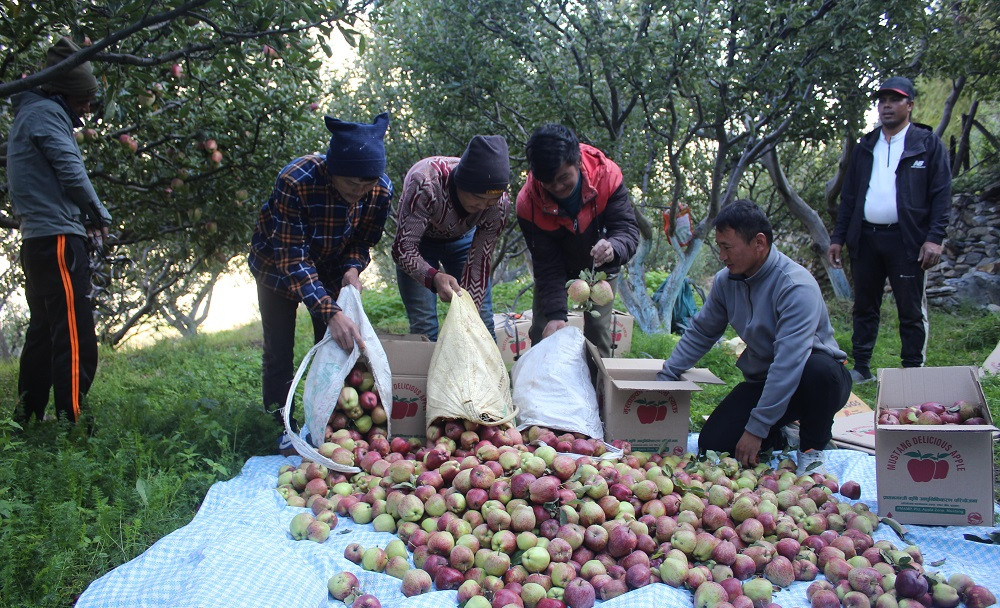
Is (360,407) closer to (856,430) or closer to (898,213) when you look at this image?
(856,430)

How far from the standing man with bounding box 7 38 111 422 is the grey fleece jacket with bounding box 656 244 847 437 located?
3099mm

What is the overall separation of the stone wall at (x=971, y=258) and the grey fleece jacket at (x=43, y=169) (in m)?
9.41

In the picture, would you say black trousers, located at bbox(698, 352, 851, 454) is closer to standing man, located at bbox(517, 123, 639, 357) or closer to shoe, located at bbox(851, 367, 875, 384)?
standing man, located at bbox(517, 123, 639, 357)

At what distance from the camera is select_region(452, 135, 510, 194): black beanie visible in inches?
129

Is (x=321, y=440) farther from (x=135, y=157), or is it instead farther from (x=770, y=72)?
(x=770, y=72)

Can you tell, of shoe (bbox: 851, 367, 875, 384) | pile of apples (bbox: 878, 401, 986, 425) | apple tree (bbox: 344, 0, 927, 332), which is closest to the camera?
pile of apples (bbox: 878, 401, 986, 425)

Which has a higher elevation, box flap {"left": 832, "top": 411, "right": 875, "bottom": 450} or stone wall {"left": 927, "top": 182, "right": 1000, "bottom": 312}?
stone wall {"left": 927, "top": 182, "right": 1000, "bottom": 312}

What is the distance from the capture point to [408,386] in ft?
11.3

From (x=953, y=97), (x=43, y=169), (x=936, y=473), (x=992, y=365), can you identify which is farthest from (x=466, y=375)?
(x=953, y=97)

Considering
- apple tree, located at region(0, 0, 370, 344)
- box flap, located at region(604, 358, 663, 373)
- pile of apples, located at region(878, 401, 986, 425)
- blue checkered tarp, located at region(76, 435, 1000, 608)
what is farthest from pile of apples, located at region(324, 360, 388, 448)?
pile of apples, located at region(878, 401, 986, 425)

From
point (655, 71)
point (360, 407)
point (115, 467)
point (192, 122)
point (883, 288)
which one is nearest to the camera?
point (115, 467)

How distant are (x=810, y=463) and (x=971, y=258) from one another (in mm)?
8162

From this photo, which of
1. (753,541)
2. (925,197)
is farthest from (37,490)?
(925,197)

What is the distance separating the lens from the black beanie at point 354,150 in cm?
305
